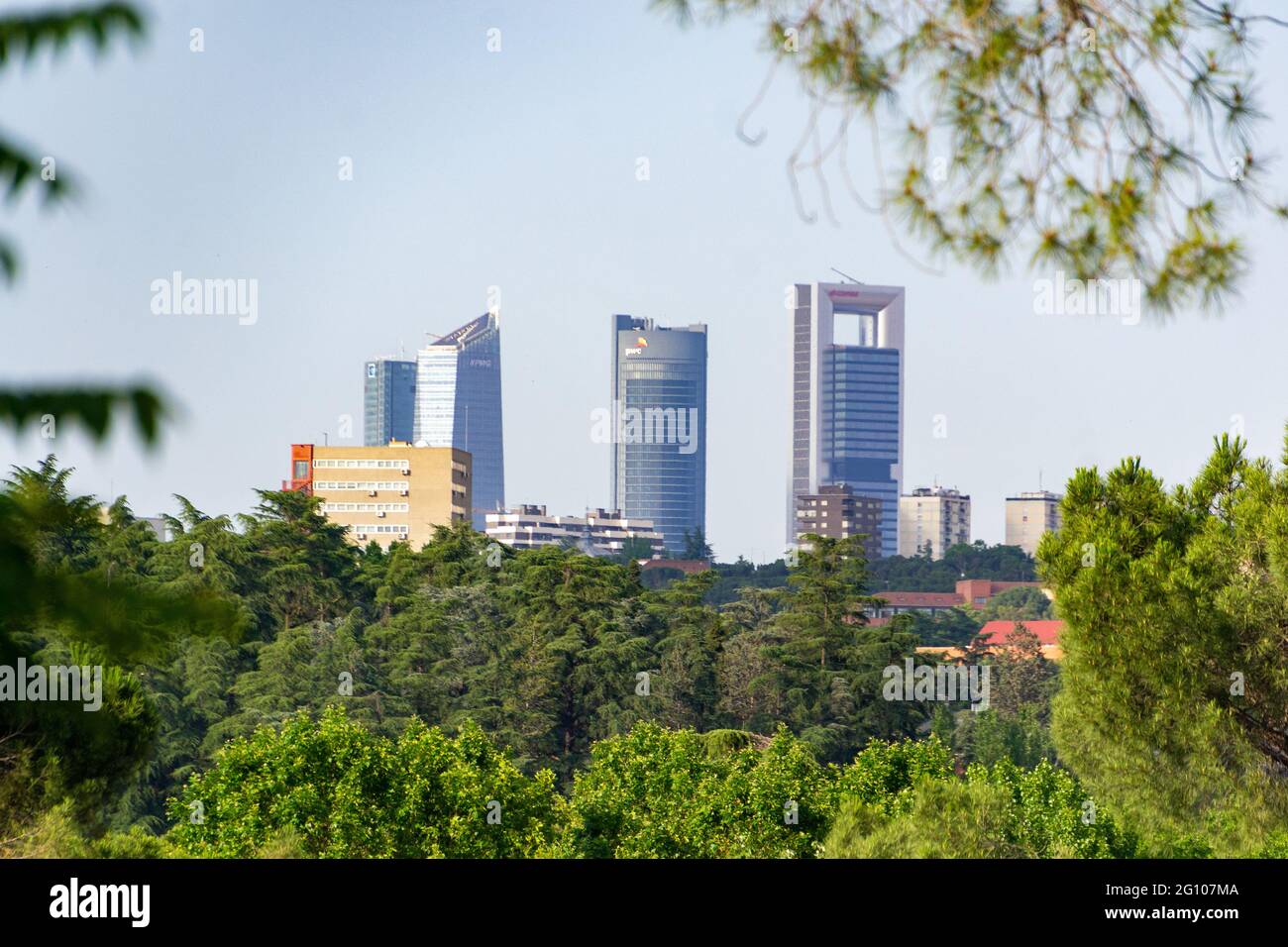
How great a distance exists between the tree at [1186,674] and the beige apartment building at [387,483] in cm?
6456

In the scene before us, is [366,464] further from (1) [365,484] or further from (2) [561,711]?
(2) [561,711]

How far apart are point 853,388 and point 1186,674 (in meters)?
164

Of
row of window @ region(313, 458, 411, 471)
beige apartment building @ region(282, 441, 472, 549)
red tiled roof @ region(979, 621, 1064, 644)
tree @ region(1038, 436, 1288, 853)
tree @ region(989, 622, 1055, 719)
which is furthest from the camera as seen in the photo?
row of window @ region(313, 458, 411, 471)

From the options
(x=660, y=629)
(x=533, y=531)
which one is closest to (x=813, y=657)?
(x=660, y=629)

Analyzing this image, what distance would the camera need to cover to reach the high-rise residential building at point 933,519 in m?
147

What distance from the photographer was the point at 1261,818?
37.2 feet

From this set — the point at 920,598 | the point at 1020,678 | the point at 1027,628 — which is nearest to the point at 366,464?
the point at 920,598

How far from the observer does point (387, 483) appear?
253ft

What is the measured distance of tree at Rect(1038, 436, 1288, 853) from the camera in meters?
11.3

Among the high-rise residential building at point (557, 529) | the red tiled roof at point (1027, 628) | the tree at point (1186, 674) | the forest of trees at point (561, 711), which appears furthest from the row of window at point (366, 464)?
the tree at point (1186, 674)

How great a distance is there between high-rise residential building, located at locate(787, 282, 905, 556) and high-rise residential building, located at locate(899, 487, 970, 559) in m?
14.1

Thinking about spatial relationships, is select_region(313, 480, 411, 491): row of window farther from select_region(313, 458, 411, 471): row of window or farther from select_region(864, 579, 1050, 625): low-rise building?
select_region(864, 579, 1050, 625): low-rise building

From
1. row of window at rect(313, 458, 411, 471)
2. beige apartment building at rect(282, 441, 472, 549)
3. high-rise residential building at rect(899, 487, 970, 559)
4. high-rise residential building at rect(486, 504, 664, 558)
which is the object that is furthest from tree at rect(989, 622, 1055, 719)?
high-rise residential building at rect(899, 487, 970, 559)

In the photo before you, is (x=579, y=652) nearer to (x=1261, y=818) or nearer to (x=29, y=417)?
(x=1261, y=818)
